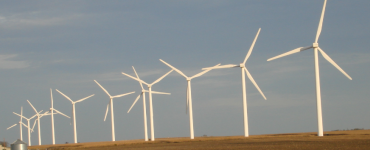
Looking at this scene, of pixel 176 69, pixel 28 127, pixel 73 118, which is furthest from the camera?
pixel 28 127

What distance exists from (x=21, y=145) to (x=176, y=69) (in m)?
51.5

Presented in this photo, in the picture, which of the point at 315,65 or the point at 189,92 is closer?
the point at 315,65

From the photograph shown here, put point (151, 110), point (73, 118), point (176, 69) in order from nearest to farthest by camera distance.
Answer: point (176, 69)
point (151, 110)
point (73, 118)

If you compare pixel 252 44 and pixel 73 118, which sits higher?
pixel 252 44

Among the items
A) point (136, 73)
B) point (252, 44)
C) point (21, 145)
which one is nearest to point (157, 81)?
point (136, 73)

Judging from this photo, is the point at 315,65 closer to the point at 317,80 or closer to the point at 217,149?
the point at 317,80

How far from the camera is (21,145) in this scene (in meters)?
42.0

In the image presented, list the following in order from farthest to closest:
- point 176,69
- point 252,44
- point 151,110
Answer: point 151,110
point 176,69
point 252,44

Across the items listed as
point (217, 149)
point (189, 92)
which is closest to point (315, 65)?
point (217, 149)

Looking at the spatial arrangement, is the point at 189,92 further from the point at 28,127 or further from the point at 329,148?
the point at 28,127

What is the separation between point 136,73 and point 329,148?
6351cm

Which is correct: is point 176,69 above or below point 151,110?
above

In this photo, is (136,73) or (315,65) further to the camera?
(136,73)

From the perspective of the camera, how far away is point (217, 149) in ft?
168
